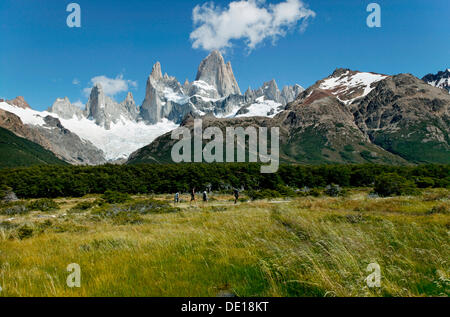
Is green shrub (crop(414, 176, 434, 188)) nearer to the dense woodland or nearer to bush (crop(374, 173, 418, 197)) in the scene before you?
the dense woodland

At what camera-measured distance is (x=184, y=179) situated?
94.1 metres

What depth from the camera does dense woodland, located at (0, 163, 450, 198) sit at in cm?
8431

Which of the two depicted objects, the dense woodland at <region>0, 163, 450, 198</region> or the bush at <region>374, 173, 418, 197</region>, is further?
the dense woodland at <region>0, 163, 450, 198</region>

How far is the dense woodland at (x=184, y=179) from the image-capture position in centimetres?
8431

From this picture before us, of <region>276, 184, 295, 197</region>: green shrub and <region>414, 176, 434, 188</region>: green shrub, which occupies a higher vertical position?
<region>414, 176, 434, 188</region>: green shrub

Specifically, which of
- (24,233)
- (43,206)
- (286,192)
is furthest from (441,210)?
(43,206)

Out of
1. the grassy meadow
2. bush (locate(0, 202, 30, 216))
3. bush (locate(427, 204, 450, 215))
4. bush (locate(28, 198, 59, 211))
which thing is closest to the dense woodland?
bush (locate(28, 198, 59, 211))

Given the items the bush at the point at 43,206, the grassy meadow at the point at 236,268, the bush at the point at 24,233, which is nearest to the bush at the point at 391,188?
the grassy meadow at the point at 236,268

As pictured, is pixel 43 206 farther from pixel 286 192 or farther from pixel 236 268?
pixel 236 268

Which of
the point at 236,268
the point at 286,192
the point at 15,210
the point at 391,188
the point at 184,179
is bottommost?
the point at 15,210

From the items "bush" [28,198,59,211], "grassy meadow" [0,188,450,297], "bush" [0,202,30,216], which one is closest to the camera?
"grassy meadow" [0,188,450,297]

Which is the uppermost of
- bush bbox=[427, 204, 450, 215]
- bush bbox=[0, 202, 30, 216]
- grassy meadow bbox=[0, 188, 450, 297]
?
grassy meadow bbox=[0, 188, 450, 297]

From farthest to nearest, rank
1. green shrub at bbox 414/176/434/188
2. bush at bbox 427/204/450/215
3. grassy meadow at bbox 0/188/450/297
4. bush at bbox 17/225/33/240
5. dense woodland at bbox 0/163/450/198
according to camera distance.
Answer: dense woodland at bbox 0/163/450/198
green shrub at bbox 414/176/434/188
bush at bbox 427/204/450/215
bush at bbox 17/225/33/240
grassy meadow at bbox 0/188/450/297

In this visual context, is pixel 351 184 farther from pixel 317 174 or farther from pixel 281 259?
pixel 281 259
